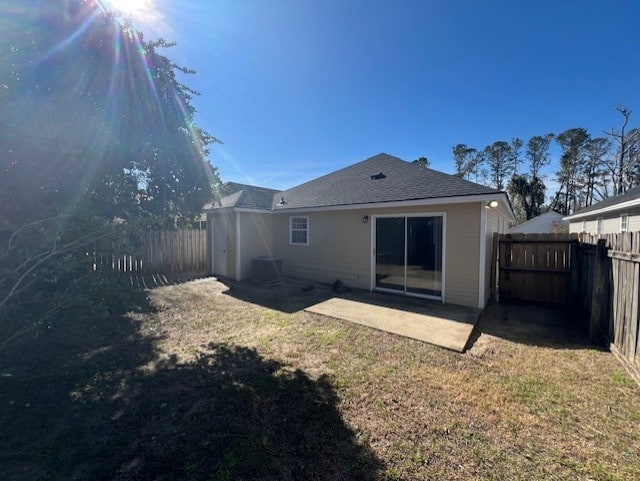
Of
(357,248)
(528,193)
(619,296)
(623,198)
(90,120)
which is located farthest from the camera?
(528,193)

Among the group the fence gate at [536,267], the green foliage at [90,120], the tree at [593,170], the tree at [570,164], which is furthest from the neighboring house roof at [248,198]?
the tree at [593,170]

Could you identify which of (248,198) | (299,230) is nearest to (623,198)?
(299,230)

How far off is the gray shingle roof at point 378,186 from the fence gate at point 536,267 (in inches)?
81.4

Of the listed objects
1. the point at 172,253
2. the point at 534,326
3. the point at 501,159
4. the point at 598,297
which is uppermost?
the point at 501,159

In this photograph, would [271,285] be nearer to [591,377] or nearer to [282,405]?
[282,405]

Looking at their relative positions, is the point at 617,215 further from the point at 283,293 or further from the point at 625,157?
the point at 625,157

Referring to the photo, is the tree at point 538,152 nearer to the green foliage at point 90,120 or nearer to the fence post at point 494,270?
the fence post at point 494,270

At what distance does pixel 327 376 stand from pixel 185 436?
1699 millimetres

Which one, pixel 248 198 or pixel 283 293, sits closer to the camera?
pixel 283 293

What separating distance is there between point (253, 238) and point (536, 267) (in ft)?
29.8

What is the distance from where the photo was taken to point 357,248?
8578 millimetres

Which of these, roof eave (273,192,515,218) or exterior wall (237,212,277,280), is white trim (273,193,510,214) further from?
exterior wall (237,212,277,280)

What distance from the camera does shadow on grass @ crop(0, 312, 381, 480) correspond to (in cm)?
215

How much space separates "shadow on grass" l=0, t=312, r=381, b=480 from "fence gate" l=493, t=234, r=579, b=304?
6.57 m
